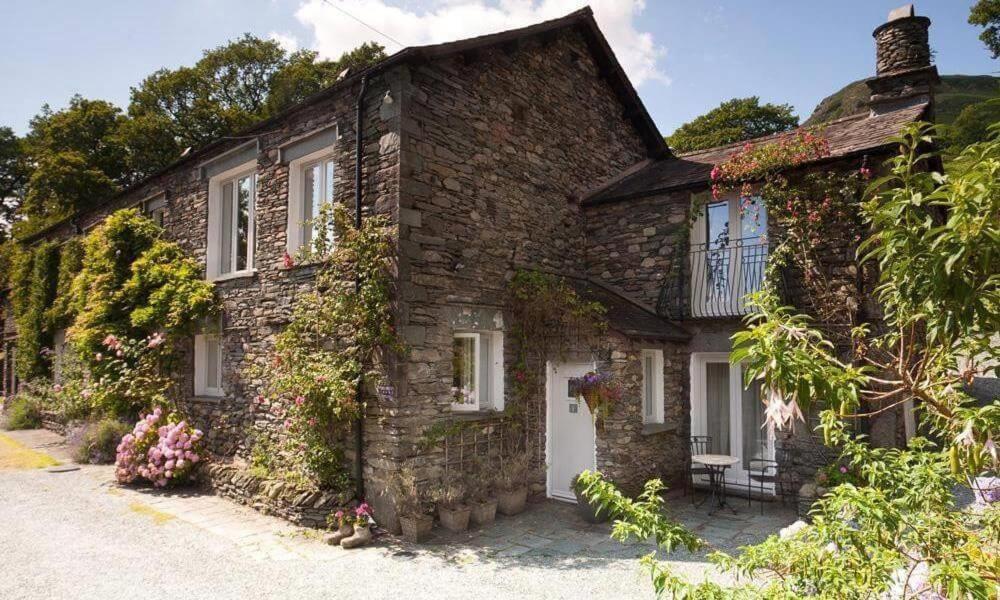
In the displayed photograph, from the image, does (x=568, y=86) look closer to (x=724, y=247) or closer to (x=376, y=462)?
(x=724, y=247)

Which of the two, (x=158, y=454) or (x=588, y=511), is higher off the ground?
(x=158, y=454)

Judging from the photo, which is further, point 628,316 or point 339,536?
point 628,316

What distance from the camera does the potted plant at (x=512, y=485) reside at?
315 inches

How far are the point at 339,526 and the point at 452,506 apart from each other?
1.41 metres

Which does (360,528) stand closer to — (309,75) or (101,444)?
(101,444)

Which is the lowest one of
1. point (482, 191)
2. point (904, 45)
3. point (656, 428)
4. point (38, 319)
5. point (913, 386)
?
point (656, 428)

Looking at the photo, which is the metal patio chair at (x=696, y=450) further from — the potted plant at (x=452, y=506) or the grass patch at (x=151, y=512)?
the grass patch at (x=151, y=512)

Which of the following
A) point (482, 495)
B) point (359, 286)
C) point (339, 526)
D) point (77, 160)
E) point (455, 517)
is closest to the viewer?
point (339, 526)

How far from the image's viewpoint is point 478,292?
27.0 feet

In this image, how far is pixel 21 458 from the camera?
1163 centimetres

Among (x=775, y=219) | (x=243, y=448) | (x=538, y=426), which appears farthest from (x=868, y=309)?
(x=243, y=448)

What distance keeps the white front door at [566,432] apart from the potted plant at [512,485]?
718mm

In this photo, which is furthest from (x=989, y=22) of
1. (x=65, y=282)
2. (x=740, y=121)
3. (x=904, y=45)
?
(x=65, y=282)

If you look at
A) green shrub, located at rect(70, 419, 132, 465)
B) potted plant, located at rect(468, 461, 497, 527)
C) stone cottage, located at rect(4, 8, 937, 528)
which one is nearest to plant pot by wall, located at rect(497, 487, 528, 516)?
potted plant, located at rect(468, 461, 497, 527)
